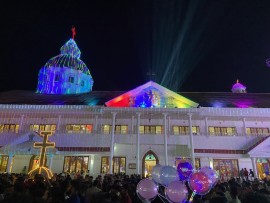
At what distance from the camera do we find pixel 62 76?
4153cm

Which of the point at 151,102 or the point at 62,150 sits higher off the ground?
the point at 151,102

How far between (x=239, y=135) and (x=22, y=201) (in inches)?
1010

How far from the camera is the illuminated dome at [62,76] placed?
136 feet

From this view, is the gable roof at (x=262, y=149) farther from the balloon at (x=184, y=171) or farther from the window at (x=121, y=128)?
the balloon at (x=184, y=171)

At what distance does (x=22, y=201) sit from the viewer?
3.54 m

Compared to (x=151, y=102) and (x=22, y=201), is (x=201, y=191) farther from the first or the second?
(x=151, y=102)

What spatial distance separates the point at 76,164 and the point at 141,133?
25.3 feet

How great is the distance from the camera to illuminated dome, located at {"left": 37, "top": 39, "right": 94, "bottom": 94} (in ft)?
136

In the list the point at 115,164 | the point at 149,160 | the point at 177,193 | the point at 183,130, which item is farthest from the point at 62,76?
the point at 177,193

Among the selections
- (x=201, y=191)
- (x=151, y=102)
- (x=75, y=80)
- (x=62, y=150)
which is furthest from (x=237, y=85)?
(x=201, y=191)

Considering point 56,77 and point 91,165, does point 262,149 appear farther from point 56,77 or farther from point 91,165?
point 56,77

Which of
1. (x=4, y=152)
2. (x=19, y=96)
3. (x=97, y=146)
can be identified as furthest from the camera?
(x=19, y=96)

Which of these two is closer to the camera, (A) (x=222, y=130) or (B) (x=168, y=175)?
(B) (x=168, y=175)

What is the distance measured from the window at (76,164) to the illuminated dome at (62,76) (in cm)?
1874
